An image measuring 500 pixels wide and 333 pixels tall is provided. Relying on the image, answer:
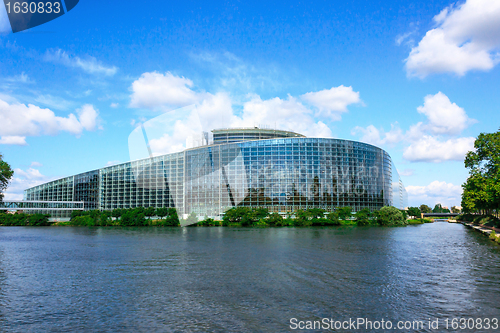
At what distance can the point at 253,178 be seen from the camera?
12119 cm

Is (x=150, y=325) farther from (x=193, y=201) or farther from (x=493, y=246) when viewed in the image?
(x=193, y=201)

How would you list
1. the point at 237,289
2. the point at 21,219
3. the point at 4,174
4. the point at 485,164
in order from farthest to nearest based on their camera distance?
1. the point at 21,219
2. the point at 4,174
3. the point at 485,164
4. the point at 237,289

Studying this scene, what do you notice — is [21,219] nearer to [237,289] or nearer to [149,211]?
[149,211]

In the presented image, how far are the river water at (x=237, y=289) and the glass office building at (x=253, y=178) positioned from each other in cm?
7506

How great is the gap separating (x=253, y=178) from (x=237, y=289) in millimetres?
93905

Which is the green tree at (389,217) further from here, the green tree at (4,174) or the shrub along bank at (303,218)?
the green tree at (4,174)

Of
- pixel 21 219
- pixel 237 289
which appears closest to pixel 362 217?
pixel 237 289

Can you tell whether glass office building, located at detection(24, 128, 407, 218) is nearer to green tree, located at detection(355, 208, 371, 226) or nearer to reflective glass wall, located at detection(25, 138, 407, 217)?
reflective glass wall, located at detection(25, 138, 407, 217)

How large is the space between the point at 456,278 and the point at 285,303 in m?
17.0

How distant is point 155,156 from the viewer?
13125cm

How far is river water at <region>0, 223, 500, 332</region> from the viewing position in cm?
2105

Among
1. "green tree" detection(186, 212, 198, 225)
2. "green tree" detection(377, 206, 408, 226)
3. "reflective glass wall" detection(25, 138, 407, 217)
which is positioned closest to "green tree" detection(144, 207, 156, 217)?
"reflective glass wall" detection(25, 138, 407, 217)

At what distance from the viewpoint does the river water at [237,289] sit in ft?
69.1

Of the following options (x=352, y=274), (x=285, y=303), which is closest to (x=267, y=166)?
(x=352, y=274)
